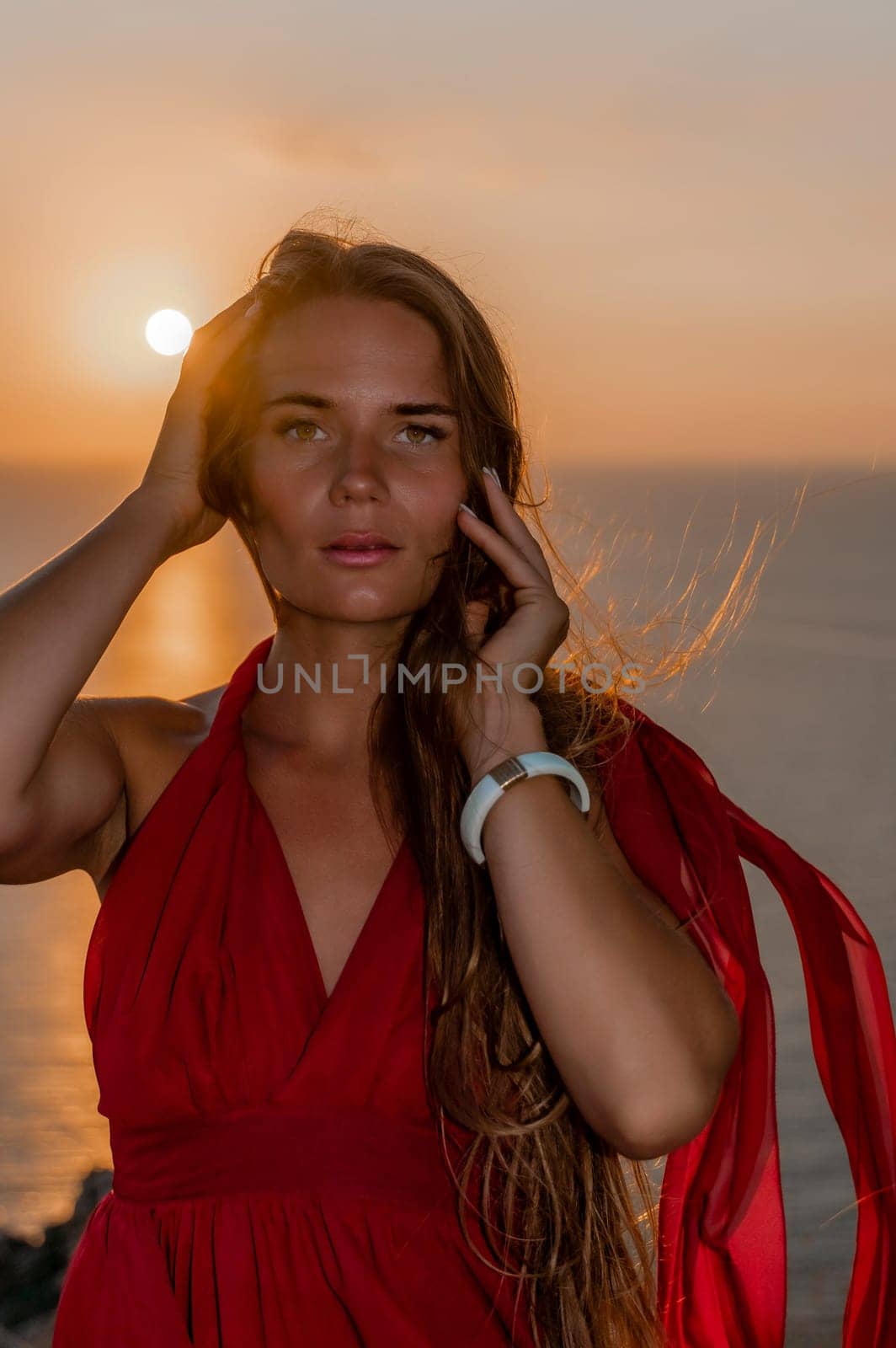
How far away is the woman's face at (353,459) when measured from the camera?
1884 millimetres

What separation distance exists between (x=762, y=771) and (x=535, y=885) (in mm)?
5032

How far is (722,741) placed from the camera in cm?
695

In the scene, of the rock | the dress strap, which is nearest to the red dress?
the dress strap

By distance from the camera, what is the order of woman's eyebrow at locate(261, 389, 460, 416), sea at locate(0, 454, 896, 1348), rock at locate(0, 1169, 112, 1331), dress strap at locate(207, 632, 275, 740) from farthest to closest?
rock at locate(0, 1169, 112, 1331), sea at locate(0, 454, 896, 1348), dress strap at locate(207, 632, 275, 740), woman's eyebrow at locate(261, 389, 460, 416)

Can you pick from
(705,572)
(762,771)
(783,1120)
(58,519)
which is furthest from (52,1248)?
(58,519)

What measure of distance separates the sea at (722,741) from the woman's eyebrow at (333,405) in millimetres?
264

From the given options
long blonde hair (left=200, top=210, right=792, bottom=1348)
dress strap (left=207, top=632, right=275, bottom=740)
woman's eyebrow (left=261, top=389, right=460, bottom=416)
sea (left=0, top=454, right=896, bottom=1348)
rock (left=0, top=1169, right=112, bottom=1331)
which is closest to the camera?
long blonde hair (left=200, top=210, right=792, bottom=1348)

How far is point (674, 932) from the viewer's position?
1.69 metres

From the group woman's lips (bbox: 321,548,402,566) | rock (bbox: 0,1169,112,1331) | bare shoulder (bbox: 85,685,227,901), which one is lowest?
rock (bbox: 0,1169,112,1331)

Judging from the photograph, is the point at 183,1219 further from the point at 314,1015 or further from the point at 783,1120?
the point at 783,1120

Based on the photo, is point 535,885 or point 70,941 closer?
point 535,885

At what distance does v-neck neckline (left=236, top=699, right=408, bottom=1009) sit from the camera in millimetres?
1800

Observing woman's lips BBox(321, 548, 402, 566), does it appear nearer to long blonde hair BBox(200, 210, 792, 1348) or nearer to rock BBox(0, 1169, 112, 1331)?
long blonde hair BBox(200, 210, 792, 1348)

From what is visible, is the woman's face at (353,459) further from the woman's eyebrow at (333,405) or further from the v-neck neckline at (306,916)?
the v-neck neckline at (306,916)
